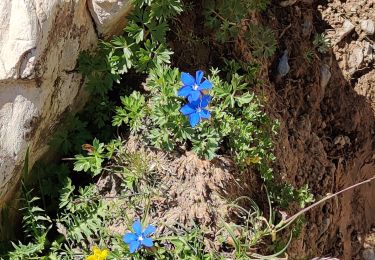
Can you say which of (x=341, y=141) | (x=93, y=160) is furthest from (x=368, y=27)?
(x=93, y=160)

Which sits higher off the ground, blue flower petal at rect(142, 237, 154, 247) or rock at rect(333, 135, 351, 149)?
rock at rect(333, 135, 351, 149)

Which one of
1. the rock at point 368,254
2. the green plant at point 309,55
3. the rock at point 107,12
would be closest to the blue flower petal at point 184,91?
the rock at point 107,12

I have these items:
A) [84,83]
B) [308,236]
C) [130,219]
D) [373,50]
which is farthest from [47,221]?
[373,50]

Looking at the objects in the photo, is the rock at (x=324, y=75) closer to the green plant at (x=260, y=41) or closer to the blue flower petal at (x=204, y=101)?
the green plant at (x=260, y=41)

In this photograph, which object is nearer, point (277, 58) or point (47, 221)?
point (47, 221)

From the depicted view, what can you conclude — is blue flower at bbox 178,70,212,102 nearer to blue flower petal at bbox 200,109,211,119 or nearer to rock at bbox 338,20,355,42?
blue flower petal at bbox 200,109,211,119

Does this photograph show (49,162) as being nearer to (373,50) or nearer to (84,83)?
(84,83)

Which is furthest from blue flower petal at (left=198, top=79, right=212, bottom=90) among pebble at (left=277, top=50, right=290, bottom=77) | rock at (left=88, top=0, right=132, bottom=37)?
pebble at (left=277, top=50, right=290, bottom=77)
